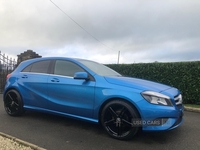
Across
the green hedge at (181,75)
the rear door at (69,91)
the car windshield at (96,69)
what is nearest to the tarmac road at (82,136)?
the rear door at (69,91)

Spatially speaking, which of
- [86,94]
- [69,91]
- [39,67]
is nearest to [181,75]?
[86,94]

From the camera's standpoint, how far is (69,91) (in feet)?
10.9

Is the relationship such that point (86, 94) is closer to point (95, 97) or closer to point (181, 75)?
point (95, 97)

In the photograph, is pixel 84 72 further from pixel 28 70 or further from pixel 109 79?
pixel 28 70

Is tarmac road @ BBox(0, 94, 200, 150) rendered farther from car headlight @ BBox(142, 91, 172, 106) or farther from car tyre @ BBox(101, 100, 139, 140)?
car headlight @ BBox(142, 91, 172, 106)

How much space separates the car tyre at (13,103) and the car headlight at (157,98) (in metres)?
2.98

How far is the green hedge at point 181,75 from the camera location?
620 cm

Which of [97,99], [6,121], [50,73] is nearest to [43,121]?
[6,121]

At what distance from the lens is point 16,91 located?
415 cm

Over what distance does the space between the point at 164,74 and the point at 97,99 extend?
4.59 m

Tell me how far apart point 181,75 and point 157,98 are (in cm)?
433

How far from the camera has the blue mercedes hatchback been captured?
269cm

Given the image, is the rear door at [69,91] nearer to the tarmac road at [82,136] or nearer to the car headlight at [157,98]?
the tarmac road at [82,136]

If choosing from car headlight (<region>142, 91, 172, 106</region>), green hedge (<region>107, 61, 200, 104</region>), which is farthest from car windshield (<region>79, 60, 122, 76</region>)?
green hedge (<region>107, 61, 200, 104</region>)
